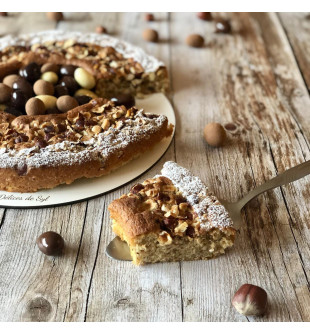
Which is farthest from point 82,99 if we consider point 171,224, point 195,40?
point 195,40

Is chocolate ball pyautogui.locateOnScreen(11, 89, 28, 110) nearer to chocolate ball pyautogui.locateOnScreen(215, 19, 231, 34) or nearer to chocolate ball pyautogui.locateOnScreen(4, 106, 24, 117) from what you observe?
chocolate ball pyautogui.locateOnScreen(4, 106, 24, 117)

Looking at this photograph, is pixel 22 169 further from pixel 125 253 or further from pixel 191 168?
pixel 191 168

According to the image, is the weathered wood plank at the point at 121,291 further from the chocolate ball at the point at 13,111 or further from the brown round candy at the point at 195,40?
the brown round candy at the point at 195,40

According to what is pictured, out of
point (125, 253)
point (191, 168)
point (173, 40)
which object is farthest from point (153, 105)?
point (125, 253)

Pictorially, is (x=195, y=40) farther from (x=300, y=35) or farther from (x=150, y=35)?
(x=300, y=35)

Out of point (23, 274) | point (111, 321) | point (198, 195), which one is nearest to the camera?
point (111, 321)

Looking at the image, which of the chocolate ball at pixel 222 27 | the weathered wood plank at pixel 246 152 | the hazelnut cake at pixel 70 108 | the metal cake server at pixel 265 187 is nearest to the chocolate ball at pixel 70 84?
the hazelnut cake at pixel 70 108
